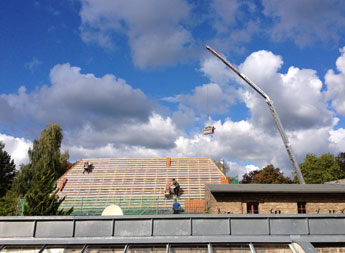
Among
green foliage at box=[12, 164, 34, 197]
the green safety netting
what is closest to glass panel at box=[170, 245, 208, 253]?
the green safety netting

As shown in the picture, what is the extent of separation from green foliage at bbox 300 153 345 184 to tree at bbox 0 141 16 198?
64544 millimetres

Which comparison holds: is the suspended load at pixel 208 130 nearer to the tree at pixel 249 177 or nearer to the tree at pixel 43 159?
the tree at pixel 43 159

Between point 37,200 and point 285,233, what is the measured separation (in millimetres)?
17154

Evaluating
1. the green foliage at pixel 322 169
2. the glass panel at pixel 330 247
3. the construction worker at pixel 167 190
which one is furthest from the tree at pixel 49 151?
the green foliage at pixel 322 169

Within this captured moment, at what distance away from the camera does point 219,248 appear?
31.0 ft

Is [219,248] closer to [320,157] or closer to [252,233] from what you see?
[252,233]

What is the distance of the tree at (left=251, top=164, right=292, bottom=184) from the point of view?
5600 centimetres

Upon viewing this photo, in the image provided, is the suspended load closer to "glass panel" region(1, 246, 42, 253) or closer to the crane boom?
the crane boom

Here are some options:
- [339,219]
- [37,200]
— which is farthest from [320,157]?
[37,200]

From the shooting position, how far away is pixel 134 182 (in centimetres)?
3894

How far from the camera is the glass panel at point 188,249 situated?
370 inches

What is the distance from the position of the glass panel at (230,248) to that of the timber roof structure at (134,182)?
73.1ft

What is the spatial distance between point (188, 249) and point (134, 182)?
30431 millimetres

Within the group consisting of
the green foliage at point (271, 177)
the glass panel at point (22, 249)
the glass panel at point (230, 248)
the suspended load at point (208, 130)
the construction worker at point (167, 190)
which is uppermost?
the suspended load at point (208, 130)
